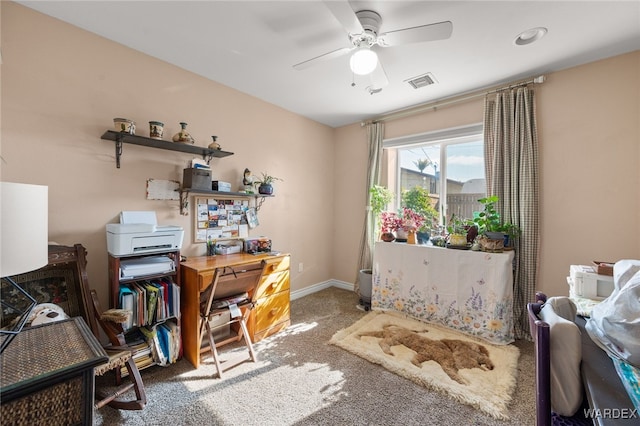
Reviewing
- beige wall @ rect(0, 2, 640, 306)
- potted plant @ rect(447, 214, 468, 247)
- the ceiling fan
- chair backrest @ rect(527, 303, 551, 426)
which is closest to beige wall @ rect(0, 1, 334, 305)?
beige wall @ rect(0, 2, 640, 306)

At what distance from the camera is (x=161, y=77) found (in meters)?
2.29

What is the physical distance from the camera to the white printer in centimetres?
180

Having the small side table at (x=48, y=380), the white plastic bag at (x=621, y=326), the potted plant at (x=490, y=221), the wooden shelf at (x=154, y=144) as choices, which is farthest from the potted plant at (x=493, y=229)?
the small side table at (x=48, y=380)

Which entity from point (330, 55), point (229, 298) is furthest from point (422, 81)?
point (229, 298)

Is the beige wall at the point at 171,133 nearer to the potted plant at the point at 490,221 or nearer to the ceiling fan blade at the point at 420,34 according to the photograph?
the potted plant at the point at 490,221

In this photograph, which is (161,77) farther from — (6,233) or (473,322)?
(473,322)

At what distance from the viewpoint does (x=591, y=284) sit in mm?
1697

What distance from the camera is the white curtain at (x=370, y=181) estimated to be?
3564 mm

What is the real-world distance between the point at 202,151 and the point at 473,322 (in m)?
2.96

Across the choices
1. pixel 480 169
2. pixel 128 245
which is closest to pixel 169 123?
pixel 128 245

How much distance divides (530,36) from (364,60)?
1.25 m

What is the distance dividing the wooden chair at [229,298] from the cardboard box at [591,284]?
2.19m

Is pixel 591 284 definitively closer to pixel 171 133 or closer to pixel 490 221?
pixel 490 221

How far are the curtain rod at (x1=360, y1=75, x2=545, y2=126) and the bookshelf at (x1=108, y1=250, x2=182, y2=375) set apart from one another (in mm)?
2917
